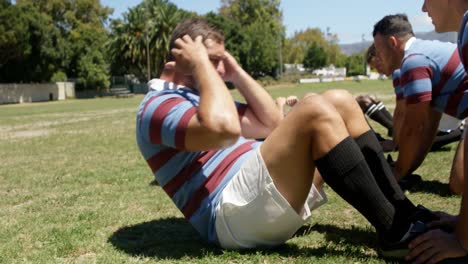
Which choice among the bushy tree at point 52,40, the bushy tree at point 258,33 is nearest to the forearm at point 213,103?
the bushy tree at point 52,40

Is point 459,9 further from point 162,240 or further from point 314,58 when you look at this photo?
point 314,58

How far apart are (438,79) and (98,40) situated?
2515 inches

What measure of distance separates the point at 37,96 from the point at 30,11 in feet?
31.8

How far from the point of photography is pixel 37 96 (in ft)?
182

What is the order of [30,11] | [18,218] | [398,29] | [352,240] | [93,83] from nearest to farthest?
[352,240] → [398,29] → [18,218] → [30,11] → [93,83]

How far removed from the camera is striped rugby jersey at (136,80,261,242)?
2889 millimetres

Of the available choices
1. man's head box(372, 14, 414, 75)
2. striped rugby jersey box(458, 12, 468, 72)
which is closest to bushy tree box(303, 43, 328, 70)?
man's head box(372, 14, 414, 75)

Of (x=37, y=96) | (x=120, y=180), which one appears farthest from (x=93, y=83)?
(x=120, y=180)

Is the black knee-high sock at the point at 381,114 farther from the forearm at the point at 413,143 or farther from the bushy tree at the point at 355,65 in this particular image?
the bushy tree at the point at 355,65

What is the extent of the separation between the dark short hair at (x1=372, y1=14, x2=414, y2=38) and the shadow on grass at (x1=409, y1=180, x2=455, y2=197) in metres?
1.55

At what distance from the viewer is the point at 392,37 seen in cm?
442

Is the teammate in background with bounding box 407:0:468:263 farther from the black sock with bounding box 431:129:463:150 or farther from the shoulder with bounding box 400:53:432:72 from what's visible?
the black sock with bounding box 431:129:463:150

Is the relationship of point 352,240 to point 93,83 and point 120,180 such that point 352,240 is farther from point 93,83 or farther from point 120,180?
point 93,83

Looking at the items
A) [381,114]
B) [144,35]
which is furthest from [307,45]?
[381,114]
